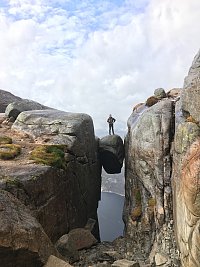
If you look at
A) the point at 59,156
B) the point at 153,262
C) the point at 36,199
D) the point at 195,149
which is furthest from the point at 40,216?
the point at 195,149

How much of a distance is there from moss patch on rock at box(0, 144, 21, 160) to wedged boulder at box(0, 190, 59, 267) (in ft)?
47.9

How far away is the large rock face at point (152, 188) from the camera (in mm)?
28484

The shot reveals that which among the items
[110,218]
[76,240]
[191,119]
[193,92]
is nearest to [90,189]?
[76,240]

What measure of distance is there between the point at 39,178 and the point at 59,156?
6004 mm

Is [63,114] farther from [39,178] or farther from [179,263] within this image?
[179,263]

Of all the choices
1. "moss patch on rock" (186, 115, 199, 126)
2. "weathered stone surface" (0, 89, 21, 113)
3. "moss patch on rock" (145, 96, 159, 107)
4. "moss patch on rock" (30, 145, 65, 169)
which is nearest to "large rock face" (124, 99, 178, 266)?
"moss patch on rock" (186, 115, 199, 126)

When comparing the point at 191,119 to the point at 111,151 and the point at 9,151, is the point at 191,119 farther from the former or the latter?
the point at 111,151

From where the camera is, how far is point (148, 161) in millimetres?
31484

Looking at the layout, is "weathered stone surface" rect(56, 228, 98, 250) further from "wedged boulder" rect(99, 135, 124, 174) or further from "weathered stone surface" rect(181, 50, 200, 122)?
"wedged boulder" rect(99, 135, 124, 174)

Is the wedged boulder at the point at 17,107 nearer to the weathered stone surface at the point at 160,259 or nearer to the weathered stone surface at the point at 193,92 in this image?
the weathered stone surface at the point at 193,92

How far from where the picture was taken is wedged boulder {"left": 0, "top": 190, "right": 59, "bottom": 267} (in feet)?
46.1

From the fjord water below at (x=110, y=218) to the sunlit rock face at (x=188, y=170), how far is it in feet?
158

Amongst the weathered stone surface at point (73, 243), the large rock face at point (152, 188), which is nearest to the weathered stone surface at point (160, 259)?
the large rock face at point (152, 188)

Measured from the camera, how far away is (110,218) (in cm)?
9744
